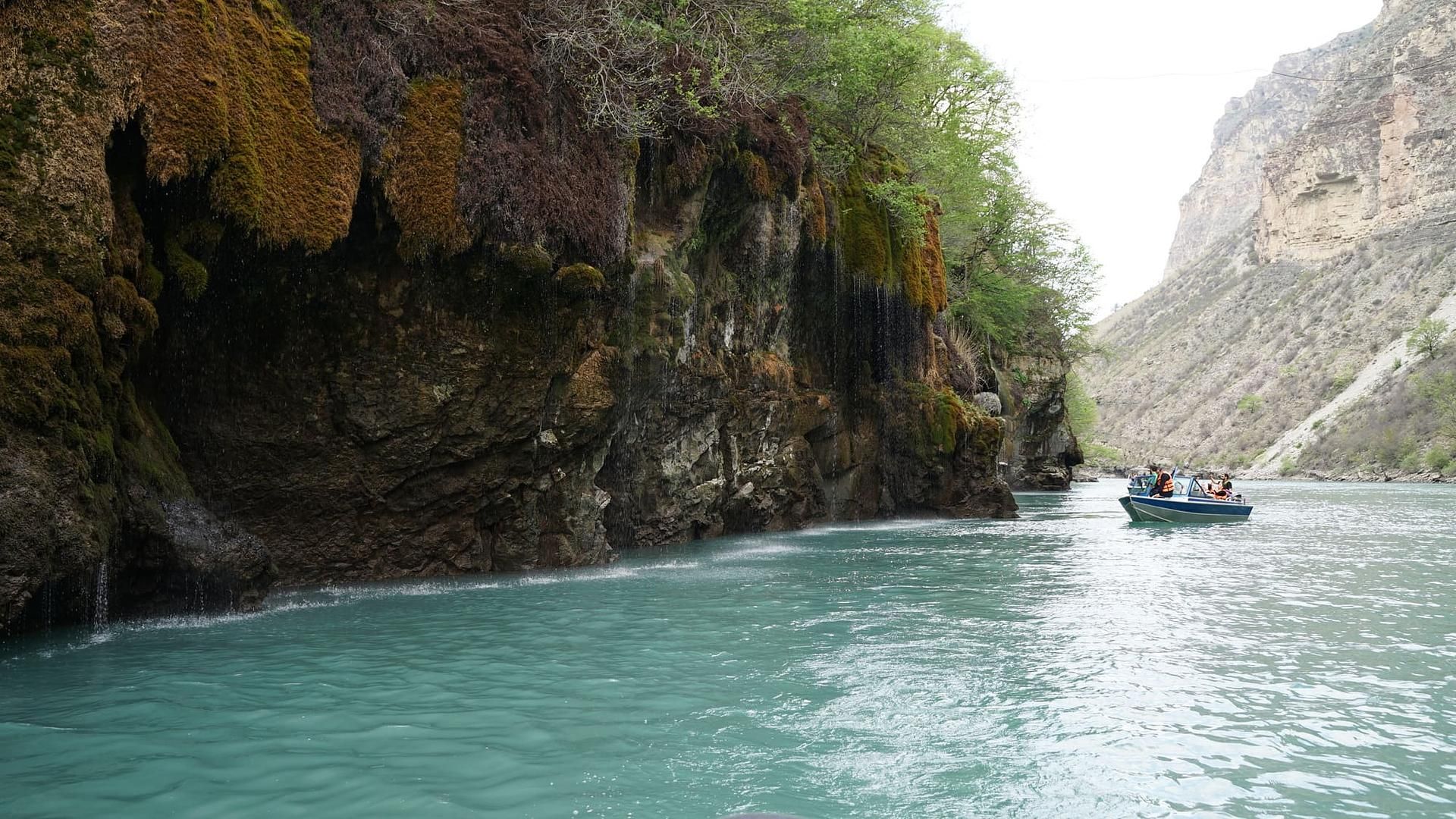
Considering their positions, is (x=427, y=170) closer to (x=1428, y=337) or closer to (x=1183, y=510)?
(x=1183, y=510)

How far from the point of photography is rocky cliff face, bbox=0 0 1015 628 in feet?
25.7

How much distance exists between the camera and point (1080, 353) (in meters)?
47.7

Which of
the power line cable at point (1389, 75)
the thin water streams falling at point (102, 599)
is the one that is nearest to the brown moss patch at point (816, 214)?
the thin water streams falling at point (102, 599)

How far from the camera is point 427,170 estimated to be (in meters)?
11.8

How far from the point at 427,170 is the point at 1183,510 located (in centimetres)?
2491

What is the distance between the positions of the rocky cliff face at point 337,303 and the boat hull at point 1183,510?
49.6ft

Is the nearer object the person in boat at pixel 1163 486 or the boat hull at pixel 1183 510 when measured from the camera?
the boat hull at pixel 1183 510

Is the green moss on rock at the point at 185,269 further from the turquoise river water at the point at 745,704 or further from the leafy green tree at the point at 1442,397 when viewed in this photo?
the leafy green tree at the point at 1442,397

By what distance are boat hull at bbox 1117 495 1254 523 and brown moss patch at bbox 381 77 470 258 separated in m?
23.0

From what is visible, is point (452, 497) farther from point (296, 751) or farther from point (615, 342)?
point (296, 751)

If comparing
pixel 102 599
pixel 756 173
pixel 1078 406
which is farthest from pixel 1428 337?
pixel 102 599

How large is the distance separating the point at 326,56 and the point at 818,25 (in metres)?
12.5

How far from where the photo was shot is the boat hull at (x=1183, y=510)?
28188 mm

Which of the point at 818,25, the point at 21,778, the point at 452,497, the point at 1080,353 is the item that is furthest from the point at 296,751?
the point at 1080,353
